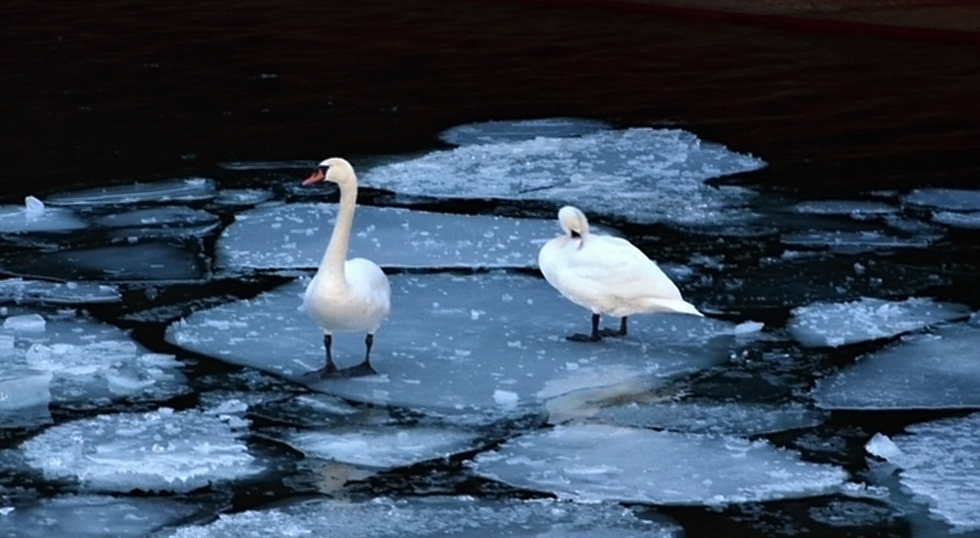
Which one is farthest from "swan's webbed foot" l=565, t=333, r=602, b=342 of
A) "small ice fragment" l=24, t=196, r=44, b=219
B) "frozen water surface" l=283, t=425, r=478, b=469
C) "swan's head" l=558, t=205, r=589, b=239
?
"small ice fragment" l=24, t=196, r=44, b=219

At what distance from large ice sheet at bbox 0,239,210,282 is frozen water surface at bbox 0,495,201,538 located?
2661 mm

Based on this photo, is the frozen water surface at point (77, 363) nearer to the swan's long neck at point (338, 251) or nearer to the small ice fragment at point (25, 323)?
the small ice fragment at point (25, 323)

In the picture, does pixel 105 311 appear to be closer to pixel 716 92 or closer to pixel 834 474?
pixel 834 474

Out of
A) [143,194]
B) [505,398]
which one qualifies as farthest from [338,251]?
[143,194]

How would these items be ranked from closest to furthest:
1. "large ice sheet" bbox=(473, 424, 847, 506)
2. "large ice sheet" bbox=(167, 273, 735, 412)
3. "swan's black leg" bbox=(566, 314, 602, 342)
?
"large ice sheet" bbox=(473, 424, 847, 506), "large ice sheet" bbox=(167, 273, 735, 412), "swan's black leg" bbox=(566, 314, 602, 342)

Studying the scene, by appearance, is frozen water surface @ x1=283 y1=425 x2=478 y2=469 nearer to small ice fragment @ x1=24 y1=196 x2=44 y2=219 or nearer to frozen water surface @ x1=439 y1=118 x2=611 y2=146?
small ice fragment @ x1=24 y1=196 x2=44 y2=219

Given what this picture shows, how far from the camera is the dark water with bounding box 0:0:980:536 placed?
34.7 feet

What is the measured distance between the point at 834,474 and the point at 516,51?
35.0 ft

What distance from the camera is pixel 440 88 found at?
44.3ft

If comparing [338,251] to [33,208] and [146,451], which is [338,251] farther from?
[33,208]

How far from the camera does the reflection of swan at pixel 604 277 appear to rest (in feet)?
20.8

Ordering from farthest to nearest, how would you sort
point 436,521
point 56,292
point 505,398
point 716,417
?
point 56,292, point 505,398, point 716,417, point 436,521

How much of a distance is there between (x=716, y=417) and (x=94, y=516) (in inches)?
77.7

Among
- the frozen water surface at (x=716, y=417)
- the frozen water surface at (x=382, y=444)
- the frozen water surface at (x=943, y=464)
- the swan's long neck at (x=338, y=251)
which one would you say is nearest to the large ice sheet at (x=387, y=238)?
the swan's long neck at (x=338, y=251)
